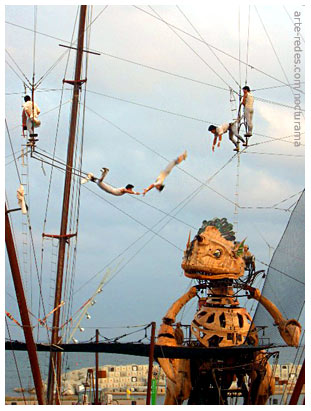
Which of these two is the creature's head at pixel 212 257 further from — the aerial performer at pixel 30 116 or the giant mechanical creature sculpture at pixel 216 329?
the aerial performer at pixel 30 116

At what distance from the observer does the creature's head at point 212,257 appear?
20828mm

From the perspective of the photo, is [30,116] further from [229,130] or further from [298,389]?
[298,389]

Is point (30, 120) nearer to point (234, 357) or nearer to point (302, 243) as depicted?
point (302, 243)

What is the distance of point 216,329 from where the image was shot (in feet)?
67.5

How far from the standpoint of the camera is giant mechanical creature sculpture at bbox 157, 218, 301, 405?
20.4 meters

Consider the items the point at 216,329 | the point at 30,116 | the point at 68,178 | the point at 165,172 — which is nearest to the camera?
the point at 165,172

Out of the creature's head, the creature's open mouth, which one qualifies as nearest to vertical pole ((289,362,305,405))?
the creature's head

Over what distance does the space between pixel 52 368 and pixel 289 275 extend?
5.92 m

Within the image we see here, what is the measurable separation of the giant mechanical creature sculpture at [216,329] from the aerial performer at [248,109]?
4.62m

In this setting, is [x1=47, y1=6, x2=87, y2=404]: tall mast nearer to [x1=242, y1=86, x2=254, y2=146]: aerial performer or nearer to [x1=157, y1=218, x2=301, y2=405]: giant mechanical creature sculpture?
[x1=157, y1=218, x2=301, y2=405]: giant mechanical creature sculpture

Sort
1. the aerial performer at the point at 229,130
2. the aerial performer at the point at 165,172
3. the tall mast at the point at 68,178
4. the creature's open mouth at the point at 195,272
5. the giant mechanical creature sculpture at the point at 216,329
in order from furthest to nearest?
the creature's open mouth at the point at 195,272 → the giant mechanical creature sculpture at the point at 216,329 → the tall mast at the point at 68,178 → the aerial performer at the point at 229,130 → the aerial performer at the point at 165,172

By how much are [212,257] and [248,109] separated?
5080 millimetres

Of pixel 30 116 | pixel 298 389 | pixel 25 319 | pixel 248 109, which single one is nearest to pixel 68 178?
pixel 30 116

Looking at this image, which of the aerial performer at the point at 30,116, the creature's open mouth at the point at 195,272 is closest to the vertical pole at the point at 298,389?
the aerial performer at the point at 30,116
